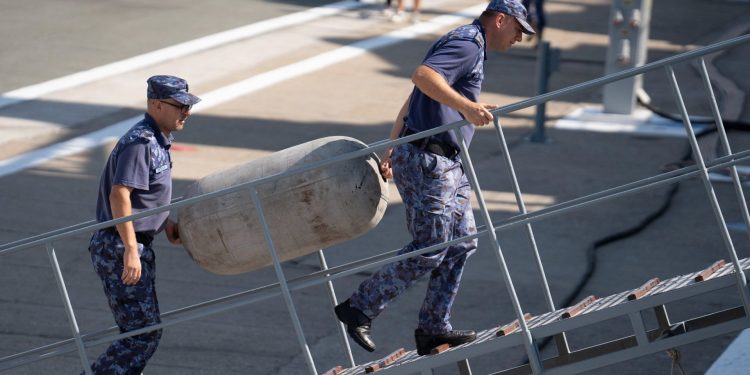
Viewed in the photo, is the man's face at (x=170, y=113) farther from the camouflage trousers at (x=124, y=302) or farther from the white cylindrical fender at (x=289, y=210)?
the camouflage trousers at (x=124, y=302)

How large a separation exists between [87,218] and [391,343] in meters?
4.41

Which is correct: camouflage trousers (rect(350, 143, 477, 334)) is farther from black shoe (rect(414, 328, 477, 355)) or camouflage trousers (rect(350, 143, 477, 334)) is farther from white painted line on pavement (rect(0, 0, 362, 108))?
white painted line on pavement (rect(0, 0, 362, 108))

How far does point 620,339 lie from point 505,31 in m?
1.71

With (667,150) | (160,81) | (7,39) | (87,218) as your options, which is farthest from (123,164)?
(7,39)

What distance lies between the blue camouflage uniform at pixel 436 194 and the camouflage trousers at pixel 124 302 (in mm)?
1093

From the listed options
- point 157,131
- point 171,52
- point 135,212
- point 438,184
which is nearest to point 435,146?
point 438,184

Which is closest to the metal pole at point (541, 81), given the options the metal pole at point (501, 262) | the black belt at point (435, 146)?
the black belt at point (435, 146)

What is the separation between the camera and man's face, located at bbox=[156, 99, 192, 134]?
5.86m

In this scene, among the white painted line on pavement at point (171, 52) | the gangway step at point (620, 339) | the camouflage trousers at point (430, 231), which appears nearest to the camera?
the gangway step at point (620, 339)

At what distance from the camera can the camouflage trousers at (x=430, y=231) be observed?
5.77m

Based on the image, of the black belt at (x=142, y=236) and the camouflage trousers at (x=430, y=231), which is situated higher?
the black belt at (x=142, y=236)

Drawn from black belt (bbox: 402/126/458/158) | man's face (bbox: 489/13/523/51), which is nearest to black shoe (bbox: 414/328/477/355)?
black belt (bbox: 402/126/458/158)

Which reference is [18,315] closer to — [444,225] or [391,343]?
[391,343]

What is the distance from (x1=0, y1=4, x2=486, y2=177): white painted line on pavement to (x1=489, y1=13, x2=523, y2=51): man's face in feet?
29.5
